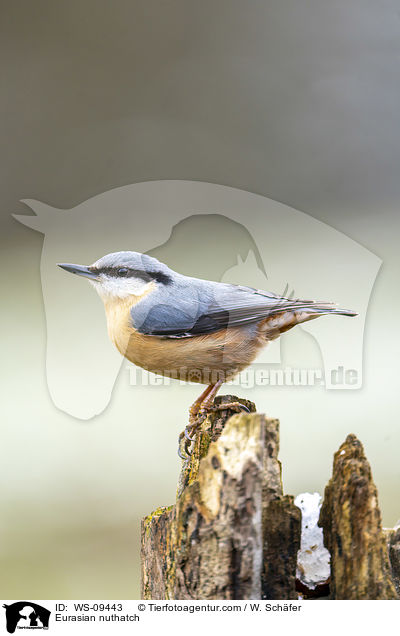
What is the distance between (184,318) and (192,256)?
0.59 metres

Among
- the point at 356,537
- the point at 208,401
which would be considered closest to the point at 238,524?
the point at 356,537

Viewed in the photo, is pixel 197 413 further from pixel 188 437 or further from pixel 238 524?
pixel 238 524

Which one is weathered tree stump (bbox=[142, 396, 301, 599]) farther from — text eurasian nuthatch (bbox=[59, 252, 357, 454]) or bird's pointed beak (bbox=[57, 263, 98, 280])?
bird's pointed beak (bbox=[57, 263, 98, 280])

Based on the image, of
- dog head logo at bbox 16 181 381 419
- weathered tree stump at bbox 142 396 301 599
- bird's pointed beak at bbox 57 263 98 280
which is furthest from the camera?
dog head logo at bbox 16 181 381 419

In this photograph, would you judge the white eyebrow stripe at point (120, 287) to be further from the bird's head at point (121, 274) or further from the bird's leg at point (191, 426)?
the bird's leg at point (191, 426)

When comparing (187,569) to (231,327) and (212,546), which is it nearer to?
(212,546)

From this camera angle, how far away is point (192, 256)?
74.2 inches

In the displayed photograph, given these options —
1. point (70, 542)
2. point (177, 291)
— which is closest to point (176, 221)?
point (177, 291)

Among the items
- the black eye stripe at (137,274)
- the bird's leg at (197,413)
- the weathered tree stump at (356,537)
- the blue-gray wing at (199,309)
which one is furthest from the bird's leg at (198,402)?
the weathered tree stump at (356,537)

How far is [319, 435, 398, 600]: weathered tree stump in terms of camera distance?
0.98m

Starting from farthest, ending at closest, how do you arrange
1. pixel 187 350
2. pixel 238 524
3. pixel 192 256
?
1. pixel 192 256
2. pixel 187 350
3. pixel 238 524

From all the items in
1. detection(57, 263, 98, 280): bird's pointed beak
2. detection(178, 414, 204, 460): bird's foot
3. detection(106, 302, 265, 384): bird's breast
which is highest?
detection(57, 263, 98, 280): bird's pointed beak
